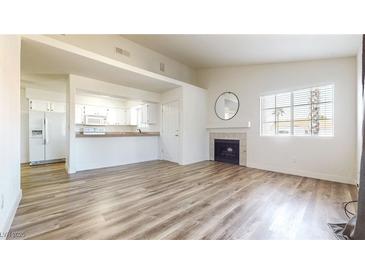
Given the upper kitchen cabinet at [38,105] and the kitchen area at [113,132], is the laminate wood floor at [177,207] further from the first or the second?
the upper kitchen cabinet at [38,105]

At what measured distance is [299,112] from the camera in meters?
4.45

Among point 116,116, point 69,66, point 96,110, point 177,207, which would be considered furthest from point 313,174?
point 96,110

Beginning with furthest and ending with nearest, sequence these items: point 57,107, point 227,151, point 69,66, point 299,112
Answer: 1. point 57,107
2. point 227,151
3. point 299,112
4. point 69,66

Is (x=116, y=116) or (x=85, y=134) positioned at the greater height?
(x=116, y=116)

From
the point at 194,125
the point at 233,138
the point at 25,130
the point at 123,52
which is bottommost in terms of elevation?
the point at 233,138

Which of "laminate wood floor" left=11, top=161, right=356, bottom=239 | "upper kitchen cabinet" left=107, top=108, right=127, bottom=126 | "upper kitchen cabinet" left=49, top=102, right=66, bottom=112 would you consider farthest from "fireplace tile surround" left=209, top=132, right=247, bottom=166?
"upper kitchen cabinet" left=49, top=102, right=66, bottom=112

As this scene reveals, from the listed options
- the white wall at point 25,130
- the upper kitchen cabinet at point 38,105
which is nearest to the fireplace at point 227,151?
the upper kitchen cabinet at point 38,105

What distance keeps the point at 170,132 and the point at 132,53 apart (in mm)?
2511

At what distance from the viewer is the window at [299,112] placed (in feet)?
13.3

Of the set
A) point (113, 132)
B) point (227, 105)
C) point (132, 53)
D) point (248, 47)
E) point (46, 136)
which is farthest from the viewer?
point (227, 105)

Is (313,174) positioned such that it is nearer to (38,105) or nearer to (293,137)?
(293,137)
